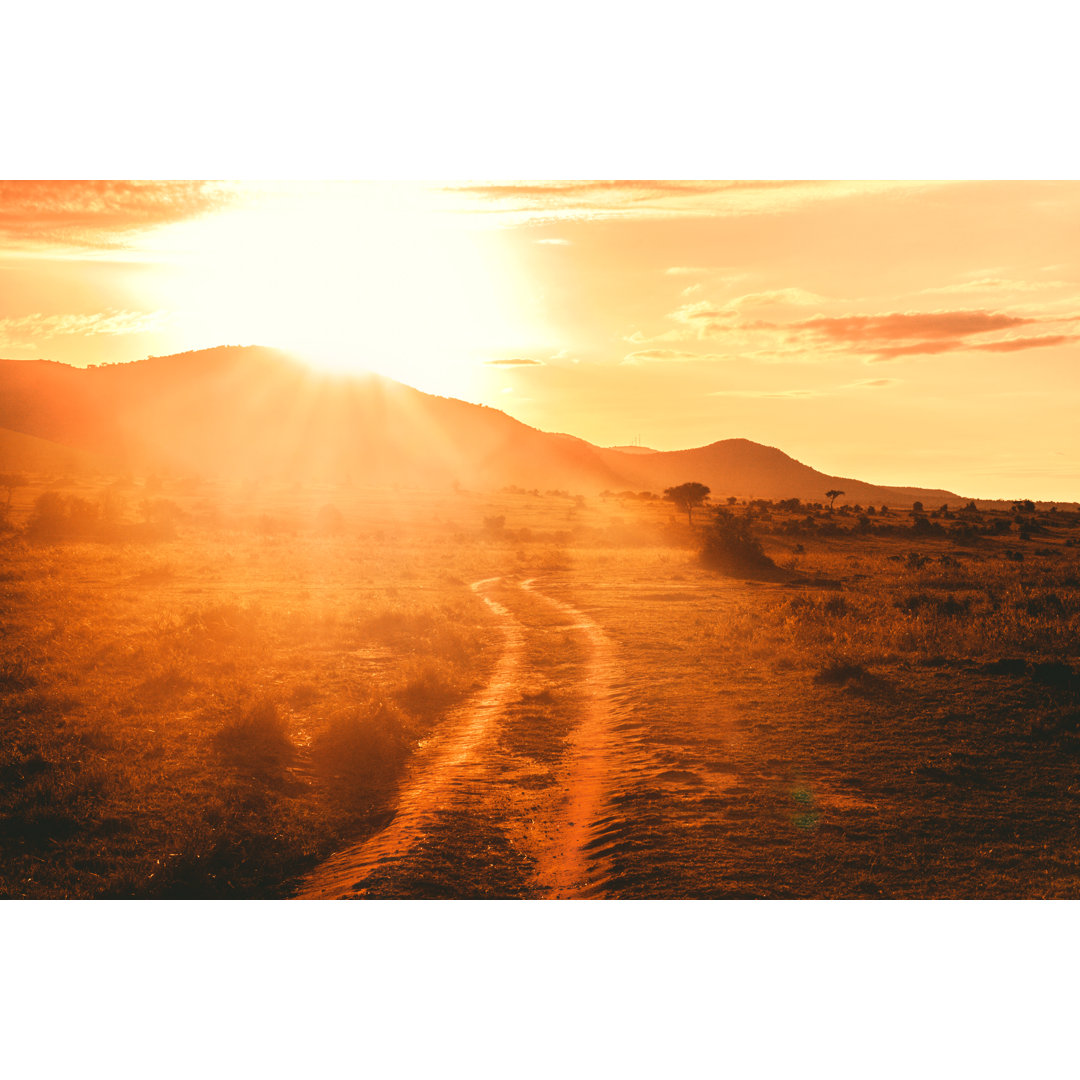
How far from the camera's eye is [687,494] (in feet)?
200

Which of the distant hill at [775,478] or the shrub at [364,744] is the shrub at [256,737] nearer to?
the shrub at [364,744]

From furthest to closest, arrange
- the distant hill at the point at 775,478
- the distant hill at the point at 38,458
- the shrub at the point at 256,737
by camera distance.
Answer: the distant hill at the point at 38,458 → the distant hill at the point at 775,478 → the shrub at the point at 256,737

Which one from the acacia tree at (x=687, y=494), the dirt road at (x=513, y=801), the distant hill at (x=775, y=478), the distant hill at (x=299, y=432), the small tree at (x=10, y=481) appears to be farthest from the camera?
the distant hill at (x=299, y=432)

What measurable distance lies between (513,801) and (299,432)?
336 ft

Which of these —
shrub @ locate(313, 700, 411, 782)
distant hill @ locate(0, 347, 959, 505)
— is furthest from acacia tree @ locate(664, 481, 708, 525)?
shrub @ locate(313, 700, 411, 782)

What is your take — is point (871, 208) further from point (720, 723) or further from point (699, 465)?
point (699, 465)

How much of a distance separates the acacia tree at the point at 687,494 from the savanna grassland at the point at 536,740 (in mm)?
32375

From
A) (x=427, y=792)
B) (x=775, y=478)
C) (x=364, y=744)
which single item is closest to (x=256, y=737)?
(x=364, y=744)

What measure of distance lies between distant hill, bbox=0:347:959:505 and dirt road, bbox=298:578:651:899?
52143 millimetres

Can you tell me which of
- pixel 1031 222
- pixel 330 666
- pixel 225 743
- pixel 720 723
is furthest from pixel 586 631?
pixel 1031 222

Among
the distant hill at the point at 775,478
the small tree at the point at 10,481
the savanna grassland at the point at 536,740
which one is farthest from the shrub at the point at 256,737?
the small tree at the point at 10,481

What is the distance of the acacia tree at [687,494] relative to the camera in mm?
58753

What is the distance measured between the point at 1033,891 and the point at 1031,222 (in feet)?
31.8

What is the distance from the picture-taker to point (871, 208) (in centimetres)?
1191
